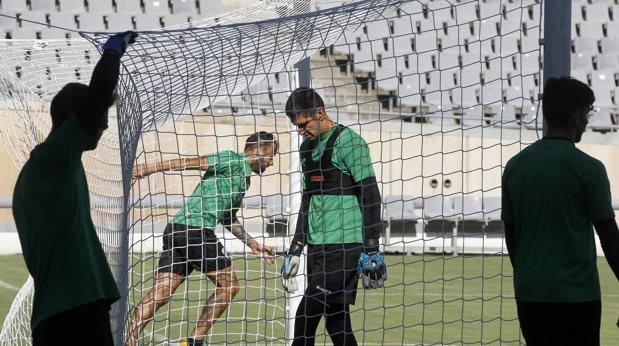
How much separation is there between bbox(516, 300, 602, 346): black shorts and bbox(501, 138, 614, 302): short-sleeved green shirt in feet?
0.11

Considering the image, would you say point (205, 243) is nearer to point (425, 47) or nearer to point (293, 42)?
point (293, 42)

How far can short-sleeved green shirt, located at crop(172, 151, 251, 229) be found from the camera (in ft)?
27.5

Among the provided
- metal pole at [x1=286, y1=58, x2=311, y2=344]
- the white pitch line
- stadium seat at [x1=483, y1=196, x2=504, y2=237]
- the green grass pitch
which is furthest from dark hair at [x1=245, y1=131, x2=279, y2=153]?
stadium seat at [x1=483, y1=196, x2=504, y2=237]

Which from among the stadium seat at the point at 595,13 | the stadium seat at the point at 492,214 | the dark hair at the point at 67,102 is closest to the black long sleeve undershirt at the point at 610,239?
the dark hair at the point at 67,102

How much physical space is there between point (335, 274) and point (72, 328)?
8.91ft

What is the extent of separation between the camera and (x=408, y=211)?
1917 cm

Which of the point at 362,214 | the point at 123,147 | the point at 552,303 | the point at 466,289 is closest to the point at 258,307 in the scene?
the point at 466,289

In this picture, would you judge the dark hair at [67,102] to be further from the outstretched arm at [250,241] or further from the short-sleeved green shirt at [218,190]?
the outstretched arm at [250,241]

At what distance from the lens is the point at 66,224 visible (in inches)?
186

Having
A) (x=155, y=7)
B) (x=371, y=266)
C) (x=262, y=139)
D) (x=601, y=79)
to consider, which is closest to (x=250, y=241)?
(x=262, y=139)

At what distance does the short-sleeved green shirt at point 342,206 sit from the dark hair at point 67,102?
2776 mm

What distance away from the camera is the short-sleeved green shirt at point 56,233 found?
467 centimetres

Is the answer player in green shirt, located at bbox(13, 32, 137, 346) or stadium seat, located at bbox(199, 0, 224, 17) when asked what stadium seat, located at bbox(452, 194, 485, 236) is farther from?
player in green shirt, located at bbox(13, 32, 137, 346)

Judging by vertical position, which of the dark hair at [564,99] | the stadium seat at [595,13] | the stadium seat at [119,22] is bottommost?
the stadium seat at [595,13]
